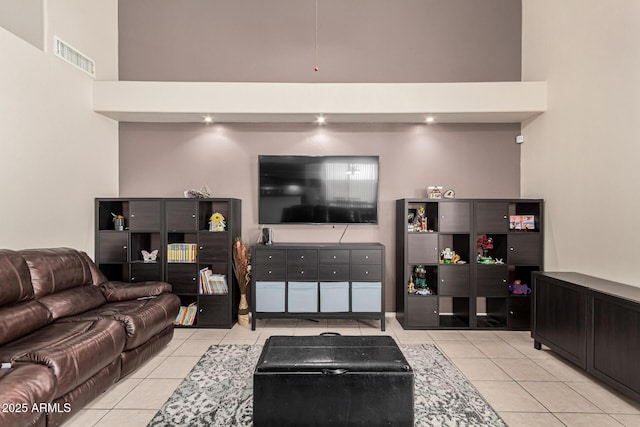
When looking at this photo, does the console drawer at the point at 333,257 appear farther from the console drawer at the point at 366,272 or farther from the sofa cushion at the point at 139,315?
the sofa cushion at the point at 139,315

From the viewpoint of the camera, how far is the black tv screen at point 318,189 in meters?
4.34

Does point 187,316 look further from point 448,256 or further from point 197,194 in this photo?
point 448,256

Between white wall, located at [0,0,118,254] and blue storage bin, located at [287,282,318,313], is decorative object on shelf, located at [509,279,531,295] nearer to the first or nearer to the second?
blue storage bin, located at [287,282,318,313]

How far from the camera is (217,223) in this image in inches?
162

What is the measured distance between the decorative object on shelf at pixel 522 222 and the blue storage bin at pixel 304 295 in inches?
98.5

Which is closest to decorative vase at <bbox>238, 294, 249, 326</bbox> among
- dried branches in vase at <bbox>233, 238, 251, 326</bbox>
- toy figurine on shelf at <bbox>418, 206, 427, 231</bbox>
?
dried branches in vase at <bbox>233, 238, 251, 326</bbox>

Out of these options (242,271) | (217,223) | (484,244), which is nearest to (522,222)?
(484,244)

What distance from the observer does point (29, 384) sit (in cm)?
176

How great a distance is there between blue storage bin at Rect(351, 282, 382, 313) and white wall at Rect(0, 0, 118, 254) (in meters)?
3.21

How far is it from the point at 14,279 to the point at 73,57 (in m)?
2.55

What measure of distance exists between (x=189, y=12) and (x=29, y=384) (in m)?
4.43

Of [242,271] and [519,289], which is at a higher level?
[242,271]

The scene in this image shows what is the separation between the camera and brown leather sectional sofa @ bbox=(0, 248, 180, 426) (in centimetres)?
183

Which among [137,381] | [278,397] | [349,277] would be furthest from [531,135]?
[137,381]
